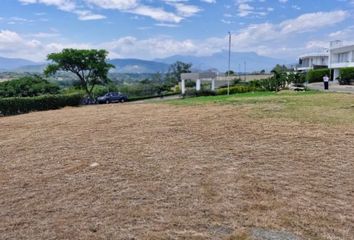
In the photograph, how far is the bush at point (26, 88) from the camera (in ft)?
Answer: 159

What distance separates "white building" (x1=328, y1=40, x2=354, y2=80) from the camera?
47219 millimetres

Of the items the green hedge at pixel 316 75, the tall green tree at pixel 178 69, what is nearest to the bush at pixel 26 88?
the green hedge at pixel 316 75

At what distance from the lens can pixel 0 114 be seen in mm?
26641

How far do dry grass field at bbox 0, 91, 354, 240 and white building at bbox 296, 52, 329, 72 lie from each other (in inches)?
2227

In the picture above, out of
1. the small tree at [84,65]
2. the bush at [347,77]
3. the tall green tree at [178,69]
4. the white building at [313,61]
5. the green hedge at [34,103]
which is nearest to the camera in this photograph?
the green hedge at [34,103]

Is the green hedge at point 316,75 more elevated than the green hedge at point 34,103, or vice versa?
the green hedge at point 316,75

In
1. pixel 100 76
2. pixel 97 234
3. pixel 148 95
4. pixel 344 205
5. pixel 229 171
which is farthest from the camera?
pixel 148 95

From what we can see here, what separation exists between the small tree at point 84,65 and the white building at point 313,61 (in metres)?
31.2

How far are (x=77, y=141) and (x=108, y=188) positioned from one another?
456 cm

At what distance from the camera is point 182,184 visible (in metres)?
6.02

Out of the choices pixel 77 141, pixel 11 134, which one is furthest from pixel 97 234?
pixel 11 134

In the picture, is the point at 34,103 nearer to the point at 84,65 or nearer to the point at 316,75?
the point at 84,65

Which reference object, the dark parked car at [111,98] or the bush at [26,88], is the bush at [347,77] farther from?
the bush at [26,88]

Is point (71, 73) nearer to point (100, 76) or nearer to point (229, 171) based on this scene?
point (100, 76)
